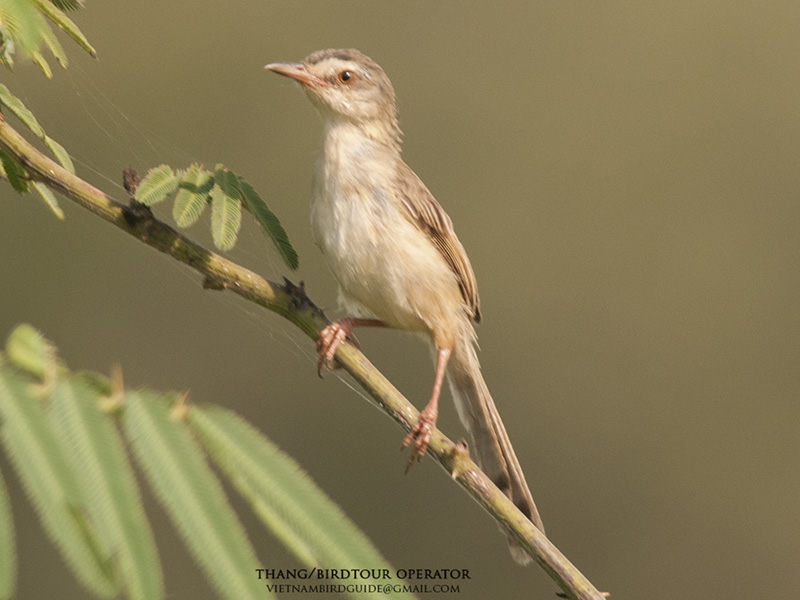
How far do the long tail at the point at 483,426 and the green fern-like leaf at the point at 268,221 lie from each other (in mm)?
1442

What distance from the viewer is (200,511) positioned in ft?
5.11

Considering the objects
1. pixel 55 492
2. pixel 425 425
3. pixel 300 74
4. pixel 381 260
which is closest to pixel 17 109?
pixel 55 492

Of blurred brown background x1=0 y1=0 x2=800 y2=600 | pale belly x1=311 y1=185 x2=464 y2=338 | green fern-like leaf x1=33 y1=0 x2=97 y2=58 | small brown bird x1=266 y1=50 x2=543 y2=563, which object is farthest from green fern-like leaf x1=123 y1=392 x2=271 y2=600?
blurred brown background x1=0 y1=0 x2=800 y2=600

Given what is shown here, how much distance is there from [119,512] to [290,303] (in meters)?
1.38

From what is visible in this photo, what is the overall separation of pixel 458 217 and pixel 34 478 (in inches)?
399

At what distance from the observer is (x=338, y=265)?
12.5ft

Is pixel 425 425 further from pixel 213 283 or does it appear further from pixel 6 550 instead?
pixel 6 550

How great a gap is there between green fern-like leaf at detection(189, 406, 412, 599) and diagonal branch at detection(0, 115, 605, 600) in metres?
0.90

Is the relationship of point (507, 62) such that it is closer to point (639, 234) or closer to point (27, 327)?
point (639, 234)

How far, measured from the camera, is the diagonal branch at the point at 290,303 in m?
2.33

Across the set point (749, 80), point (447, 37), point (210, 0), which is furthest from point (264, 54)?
point (749, 80)

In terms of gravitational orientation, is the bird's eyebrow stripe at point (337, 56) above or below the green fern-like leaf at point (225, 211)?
above

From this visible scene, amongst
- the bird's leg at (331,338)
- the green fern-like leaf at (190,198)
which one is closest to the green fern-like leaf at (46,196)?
the green fern-like leaf at (190,198)

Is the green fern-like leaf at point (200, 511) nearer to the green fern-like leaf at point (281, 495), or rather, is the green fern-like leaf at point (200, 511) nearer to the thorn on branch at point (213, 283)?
the green fern-like leaf at point (281, 495)
